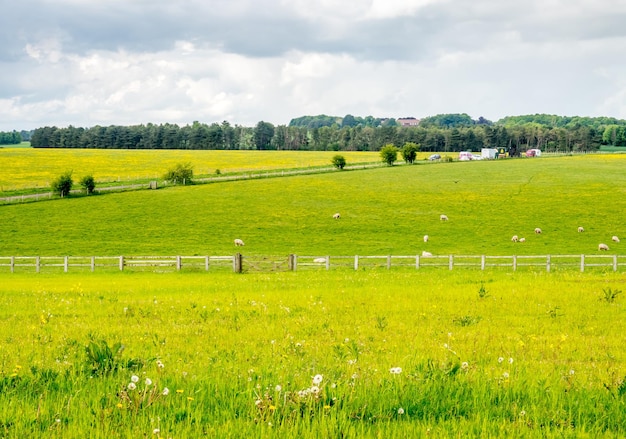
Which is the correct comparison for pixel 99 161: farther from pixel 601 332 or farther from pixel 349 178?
pixel 601 332

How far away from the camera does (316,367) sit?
8492 millimetres

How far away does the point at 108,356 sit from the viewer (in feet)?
25.6

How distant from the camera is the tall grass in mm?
5758

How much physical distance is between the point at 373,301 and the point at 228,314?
5002 millimetres

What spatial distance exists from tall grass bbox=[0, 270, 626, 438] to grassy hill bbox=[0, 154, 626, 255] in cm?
3850

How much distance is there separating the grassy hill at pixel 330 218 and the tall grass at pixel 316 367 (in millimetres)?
38502

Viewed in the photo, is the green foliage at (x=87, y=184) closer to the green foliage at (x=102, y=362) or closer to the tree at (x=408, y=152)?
the tree at (x=408, y=152)

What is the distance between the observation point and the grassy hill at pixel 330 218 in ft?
186

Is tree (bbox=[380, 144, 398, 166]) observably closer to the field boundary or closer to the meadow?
the field boundary

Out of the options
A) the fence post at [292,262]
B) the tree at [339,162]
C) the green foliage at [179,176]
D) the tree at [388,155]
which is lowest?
the fence post at [292,262]

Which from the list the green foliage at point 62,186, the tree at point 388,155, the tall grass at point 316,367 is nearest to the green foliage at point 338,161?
the tree at point 388,155

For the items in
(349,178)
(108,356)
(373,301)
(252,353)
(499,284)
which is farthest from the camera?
(349,178)

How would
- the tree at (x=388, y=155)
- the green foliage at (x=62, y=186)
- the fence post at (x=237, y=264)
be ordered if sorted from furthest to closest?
the tree at (x=388, y=155)
the green foliage at (x=62, y=186)
the fence post at (x=237, y=264)

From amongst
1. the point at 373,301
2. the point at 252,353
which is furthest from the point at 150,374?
the point at 373,301
